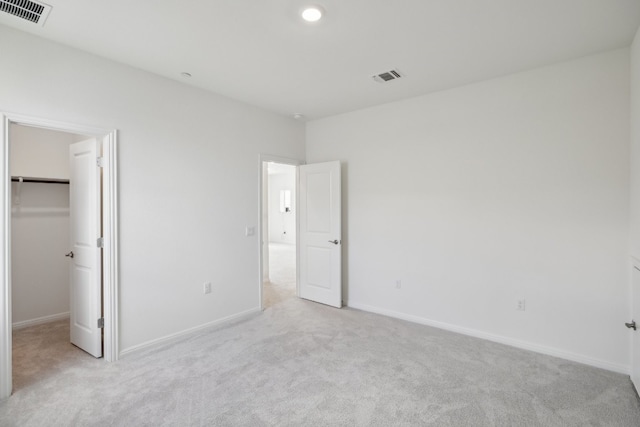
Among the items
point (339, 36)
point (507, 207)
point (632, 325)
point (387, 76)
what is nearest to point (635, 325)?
point (632, 325)

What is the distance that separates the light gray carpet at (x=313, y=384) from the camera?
7.16 ft

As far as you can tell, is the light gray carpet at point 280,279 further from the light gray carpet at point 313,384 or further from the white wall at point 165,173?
the light gray carpet at point 313,384

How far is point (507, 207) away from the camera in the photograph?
3.33 metres

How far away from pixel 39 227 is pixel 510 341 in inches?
215

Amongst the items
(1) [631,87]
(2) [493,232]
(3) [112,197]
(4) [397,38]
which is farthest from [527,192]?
(3) [112,197]

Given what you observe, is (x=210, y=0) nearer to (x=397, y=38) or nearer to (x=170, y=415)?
(x=397, y=38)

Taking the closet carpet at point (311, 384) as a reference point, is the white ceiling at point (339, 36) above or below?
above

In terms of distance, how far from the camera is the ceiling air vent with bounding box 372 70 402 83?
323 cm

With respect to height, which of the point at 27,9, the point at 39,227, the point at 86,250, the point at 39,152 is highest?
the point at 27,9

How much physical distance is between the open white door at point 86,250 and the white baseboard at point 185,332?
27 centimetres

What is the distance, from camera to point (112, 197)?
2.95 meters

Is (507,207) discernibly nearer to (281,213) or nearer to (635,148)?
(635,148)

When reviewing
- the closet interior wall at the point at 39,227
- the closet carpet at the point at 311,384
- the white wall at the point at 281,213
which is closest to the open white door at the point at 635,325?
the closet carpet at the point at 311,384

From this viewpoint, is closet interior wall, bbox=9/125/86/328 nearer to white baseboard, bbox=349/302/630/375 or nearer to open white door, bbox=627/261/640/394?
white baseboard, bbox=349/302/630/375
